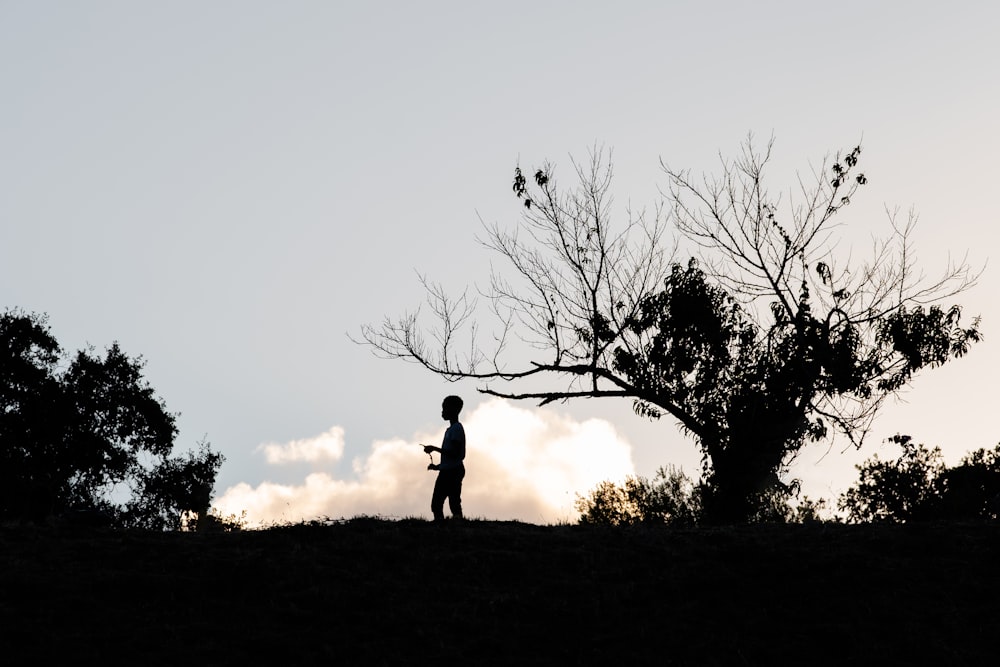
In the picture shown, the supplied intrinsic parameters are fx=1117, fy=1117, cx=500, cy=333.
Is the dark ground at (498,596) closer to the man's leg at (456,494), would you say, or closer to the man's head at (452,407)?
the man's leg at (456,494)

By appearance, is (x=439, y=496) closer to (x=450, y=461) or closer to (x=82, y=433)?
(x=450, y=461)

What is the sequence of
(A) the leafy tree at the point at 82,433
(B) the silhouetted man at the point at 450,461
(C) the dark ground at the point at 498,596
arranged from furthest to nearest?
1. (A) the leafy tree at the point at 82,433
2. (B) the silhouetted man at the point at 450,461
3. (C) the dark ground at the point at 498,596

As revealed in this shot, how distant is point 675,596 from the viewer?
44.9 ft

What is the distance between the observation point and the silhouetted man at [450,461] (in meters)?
16.5

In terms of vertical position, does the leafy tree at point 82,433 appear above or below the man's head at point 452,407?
above

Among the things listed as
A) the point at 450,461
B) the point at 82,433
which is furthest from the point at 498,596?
the point at 82,433

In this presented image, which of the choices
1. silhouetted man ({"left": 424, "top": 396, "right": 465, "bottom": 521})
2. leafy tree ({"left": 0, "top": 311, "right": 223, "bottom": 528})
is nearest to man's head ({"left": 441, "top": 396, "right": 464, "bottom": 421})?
silhouetted man ({"left": 424, "top": 396, "right": 465, "bottom": 521})

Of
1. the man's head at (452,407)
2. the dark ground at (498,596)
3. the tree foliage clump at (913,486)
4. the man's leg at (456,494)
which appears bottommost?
the dark ground at (498,596)

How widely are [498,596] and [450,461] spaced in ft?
10.9

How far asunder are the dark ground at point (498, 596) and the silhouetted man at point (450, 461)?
492mm

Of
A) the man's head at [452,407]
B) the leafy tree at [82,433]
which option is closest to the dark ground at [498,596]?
the man's head at [452,407]

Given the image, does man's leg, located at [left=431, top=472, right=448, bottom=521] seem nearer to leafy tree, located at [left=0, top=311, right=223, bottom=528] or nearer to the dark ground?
the dark ground

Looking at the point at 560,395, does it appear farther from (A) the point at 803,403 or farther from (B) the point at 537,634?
(B) the point at 537,634

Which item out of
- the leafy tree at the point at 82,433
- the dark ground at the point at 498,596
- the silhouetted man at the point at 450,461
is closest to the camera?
the dark ground at the point at 498,596
